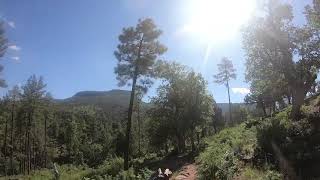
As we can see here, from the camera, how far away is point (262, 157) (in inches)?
681

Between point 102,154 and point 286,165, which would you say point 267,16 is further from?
point 102,154

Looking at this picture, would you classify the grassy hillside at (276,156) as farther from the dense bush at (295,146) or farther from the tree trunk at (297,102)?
the tree trunk at (297,102)

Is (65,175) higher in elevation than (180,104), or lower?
lower

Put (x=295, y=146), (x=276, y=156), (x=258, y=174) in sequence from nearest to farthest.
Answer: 1. (x=258, y=174)
2. (x=276, y=156)
3. (x=295, y=146)

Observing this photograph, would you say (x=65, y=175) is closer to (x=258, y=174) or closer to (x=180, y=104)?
(x=180, y=104)

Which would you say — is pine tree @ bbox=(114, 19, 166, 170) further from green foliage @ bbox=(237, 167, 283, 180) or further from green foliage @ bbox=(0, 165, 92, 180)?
green foliage @ bbox=(237, 167, 283, 180)

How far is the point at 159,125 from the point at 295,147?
98.6 feet

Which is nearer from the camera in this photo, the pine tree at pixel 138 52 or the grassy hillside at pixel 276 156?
the grassy hillside at pixel 276 156

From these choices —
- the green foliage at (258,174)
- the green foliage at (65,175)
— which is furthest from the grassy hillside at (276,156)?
the green foliage at (65,175)

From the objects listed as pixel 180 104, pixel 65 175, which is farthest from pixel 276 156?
pixel 180 104

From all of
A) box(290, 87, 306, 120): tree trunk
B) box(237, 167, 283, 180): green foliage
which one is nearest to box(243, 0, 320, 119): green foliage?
box(290, 87, 306, 120): tree trunk

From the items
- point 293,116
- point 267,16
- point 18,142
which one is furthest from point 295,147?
point 18,142

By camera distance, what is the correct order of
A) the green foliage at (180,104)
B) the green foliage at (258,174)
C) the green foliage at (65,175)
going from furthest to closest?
the green foliage at (180,104) → the green foliage at (65,175) → the green foliage at (258,174)

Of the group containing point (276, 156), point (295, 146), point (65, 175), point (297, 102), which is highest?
point (297, 102)
